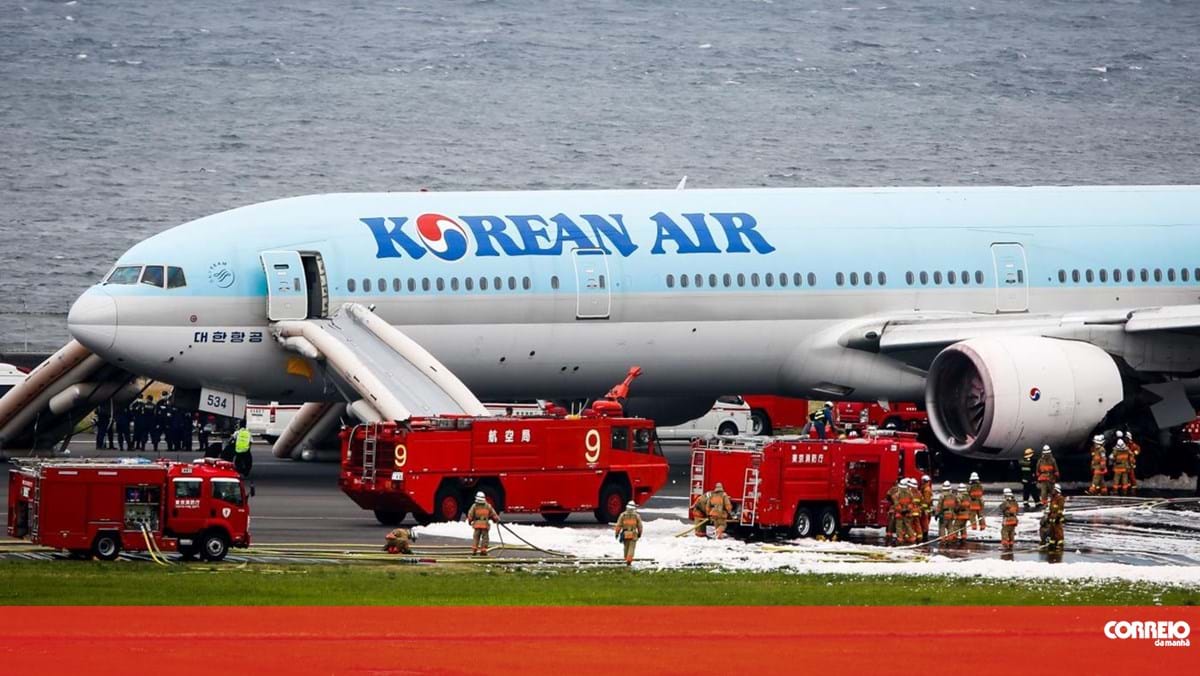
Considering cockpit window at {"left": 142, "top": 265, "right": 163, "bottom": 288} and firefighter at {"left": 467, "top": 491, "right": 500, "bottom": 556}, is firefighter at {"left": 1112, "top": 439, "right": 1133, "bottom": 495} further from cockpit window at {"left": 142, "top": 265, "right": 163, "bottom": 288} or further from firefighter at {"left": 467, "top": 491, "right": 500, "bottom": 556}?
cockpit window at {"left": 142, "top": 265, "right": 163, "bottom": 288}

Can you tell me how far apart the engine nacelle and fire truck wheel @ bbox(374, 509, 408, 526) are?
35.3ft

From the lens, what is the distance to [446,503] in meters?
30.1

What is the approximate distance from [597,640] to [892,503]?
35.8ft

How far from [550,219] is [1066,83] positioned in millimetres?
133552

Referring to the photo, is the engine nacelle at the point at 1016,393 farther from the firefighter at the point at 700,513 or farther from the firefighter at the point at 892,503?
the firefighter at the point at 700,513

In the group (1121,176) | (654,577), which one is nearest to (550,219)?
(654,577)

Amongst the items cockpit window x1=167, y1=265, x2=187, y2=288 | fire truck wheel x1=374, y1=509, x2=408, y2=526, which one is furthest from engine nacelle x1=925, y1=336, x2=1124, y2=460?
cockpit window x1=167, y1=265, x2=187, y2=288

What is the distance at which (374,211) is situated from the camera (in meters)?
37.0

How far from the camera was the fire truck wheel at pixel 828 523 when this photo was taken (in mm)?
28953

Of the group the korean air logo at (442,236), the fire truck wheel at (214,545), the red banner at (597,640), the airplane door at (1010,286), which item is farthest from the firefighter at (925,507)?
the airplane door at (1010,286)

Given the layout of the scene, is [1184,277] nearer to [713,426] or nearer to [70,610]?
[713,426]

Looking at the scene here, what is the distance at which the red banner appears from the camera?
16797 millimetres

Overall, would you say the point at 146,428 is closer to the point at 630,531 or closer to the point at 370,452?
the point at 370,452

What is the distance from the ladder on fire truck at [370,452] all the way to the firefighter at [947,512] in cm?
820
